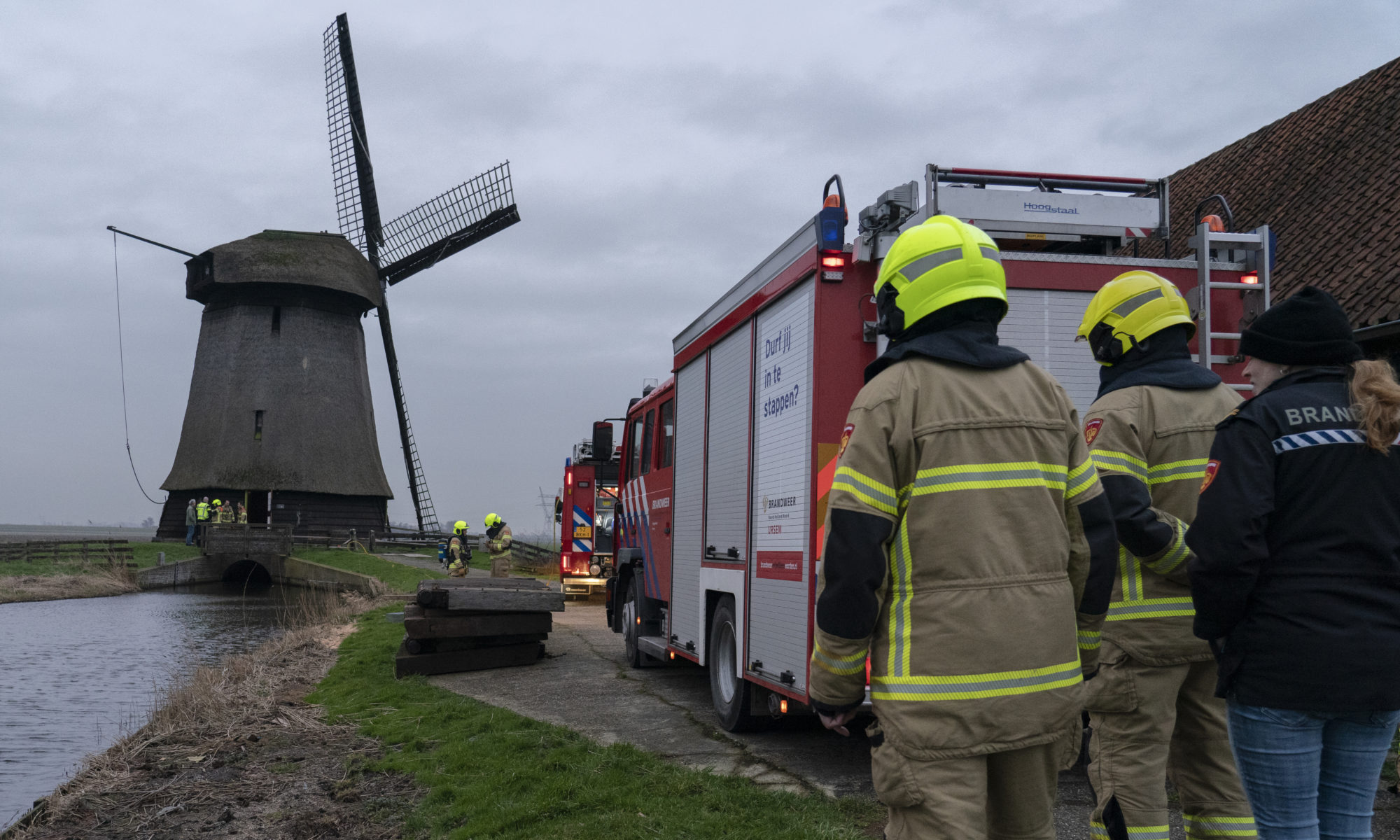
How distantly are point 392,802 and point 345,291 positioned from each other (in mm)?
32342

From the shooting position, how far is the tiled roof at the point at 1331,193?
413 inches

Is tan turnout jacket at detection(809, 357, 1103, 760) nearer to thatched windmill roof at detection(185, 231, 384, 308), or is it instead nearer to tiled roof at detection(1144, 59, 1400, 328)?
tiled roof at detection(1144, 59, 1400, 328)

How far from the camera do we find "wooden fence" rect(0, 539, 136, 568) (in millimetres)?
33031

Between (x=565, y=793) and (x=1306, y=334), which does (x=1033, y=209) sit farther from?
(x=565, y=793)

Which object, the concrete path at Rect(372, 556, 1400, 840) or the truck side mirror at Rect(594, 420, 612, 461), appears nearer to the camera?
the concrete path at Rect(372, 556, 1400, 840)

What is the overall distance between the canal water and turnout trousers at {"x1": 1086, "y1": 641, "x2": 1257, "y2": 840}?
6565 mm

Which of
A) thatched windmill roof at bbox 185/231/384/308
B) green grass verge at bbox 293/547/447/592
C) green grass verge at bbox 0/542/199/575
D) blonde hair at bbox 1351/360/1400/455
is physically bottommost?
green grass verge at bbox 0/542/199/575

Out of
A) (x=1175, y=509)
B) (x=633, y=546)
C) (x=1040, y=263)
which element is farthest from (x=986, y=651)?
(x=633, y=546)

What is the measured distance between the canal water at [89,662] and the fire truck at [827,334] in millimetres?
4782

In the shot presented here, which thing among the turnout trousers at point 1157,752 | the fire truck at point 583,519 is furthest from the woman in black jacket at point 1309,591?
the fire truck at point 583,519

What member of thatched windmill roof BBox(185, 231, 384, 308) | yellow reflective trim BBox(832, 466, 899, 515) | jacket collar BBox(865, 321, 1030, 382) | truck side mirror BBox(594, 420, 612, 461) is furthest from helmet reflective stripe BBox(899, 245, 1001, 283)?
thatched windmill roof BBox(185, 231, 384, 308)

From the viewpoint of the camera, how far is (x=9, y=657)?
14992mm

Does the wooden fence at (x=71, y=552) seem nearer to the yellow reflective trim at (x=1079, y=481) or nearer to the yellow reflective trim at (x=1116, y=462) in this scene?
the yellow reflective trim at (x=1116, y=462)

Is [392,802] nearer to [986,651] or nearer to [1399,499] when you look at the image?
[986,651]
